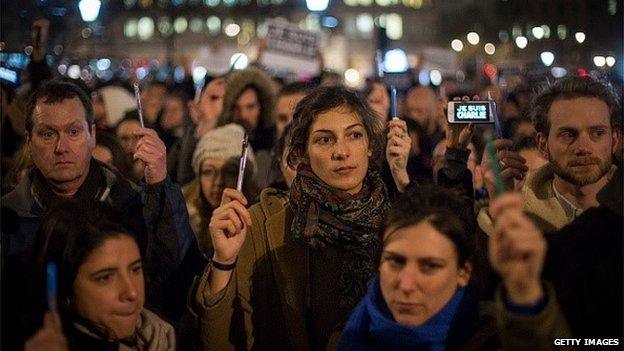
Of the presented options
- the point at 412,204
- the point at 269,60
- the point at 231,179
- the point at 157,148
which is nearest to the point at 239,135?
the point at 231,179

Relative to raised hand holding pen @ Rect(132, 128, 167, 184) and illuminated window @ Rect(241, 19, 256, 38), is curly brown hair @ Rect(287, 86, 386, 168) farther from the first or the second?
illuminated window @ Rect(241, 19, 256, 38)

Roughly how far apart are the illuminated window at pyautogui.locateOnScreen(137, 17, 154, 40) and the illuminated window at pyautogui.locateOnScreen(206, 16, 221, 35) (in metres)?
7.41

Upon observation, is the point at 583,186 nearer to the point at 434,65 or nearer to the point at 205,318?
the point at 205,318

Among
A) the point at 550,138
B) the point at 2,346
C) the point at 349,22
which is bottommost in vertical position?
the point at 2,346

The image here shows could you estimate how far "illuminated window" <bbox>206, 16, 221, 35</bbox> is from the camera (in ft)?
453

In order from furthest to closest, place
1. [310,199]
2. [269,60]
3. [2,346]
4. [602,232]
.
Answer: [269,60], [310,199], [2,346], [602,232]

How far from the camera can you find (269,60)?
11.3m

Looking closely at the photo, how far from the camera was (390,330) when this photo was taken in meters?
3.41

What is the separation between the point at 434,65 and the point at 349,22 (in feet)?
409

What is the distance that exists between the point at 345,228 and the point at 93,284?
117 centimetres

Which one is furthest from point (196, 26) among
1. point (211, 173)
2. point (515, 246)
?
point (515, 246)

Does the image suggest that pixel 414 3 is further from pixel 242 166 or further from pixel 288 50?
pixel 242 166

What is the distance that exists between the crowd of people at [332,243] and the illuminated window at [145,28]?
137 meters

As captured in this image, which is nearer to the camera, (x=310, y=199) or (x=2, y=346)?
Result: (x=2, y=346)
